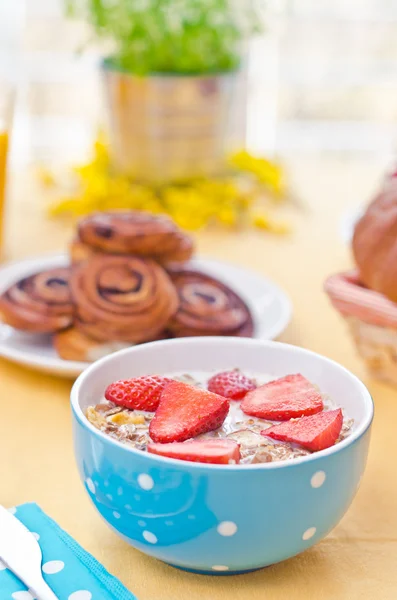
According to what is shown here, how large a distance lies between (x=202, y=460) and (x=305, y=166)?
1638 mm

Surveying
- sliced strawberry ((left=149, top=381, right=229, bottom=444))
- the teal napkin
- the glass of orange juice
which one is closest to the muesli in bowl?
sliced strawberry ((left=149, top=381, right=229, bottom=444))

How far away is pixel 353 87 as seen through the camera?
128 inches

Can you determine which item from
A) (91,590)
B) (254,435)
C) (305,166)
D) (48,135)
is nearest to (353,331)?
(254,435)

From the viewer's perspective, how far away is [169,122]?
5.72 feet

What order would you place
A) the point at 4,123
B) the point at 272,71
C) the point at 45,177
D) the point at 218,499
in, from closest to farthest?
the point at 218,499, the point at 4,123, the point at 45,177, the point at 272,71

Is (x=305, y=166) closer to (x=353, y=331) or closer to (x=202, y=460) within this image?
(x=353, y=331)

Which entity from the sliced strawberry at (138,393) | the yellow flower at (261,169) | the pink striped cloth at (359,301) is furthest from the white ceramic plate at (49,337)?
the yellow flower at (261,169)

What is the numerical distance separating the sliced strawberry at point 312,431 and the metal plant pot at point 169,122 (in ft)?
3.69

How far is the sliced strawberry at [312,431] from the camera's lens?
683mm

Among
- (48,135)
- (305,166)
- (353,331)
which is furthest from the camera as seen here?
(48,135)

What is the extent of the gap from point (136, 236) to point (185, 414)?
0.43 metres

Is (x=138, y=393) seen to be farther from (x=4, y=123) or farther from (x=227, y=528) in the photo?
(x=4, y=123)

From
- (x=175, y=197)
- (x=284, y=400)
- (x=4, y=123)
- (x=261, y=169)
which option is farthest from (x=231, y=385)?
(x=261, y=169)

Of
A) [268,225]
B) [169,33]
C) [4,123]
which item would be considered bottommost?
[268,225]
